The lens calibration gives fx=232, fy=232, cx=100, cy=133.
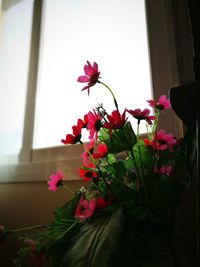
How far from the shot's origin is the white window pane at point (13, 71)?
1158 millimetres

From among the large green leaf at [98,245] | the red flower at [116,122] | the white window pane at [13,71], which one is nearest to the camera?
the large green leaf at [98,245]

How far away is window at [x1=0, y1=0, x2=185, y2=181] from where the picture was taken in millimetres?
920

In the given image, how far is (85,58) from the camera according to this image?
112 centimetres

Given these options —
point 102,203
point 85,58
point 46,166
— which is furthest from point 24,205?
point 85,58

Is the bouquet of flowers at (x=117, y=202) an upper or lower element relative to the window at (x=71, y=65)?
lower

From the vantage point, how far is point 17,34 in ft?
4.38

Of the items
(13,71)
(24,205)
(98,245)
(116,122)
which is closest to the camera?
(98,245)

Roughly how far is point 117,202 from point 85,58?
2.71 feet

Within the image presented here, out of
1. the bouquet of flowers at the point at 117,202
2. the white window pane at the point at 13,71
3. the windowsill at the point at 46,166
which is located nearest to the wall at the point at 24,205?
the windowsill at the point at 46,166

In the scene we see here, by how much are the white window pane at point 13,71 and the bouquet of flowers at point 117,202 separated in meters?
0.66

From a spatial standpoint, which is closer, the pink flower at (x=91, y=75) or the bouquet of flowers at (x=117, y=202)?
the bouquet of flowers at (x=117, y=202)

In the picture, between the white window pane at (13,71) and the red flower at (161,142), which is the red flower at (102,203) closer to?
the red flower at (161,142)

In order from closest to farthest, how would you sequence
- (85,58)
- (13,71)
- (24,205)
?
(24,205)
(85,58)
(13,71)

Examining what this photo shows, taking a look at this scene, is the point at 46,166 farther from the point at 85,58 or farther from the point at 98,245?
the point at 98,245
